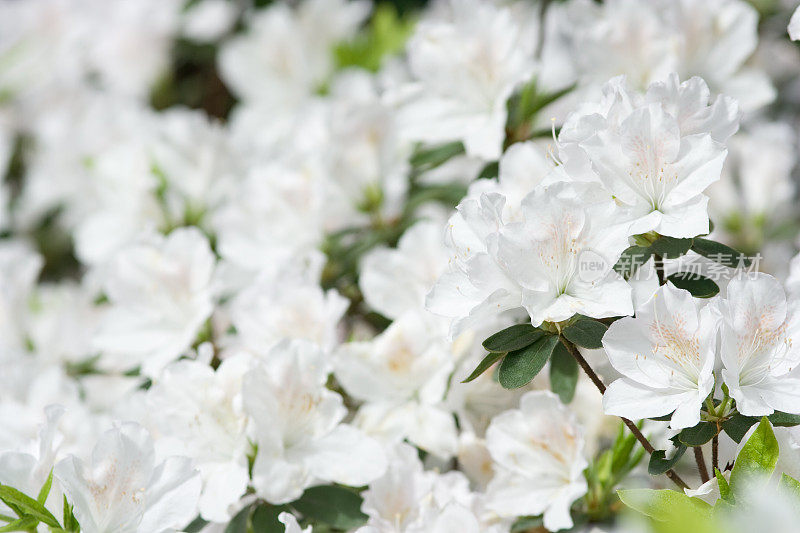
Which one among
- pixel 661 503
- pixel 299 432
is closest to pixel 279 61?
pixel 299 432

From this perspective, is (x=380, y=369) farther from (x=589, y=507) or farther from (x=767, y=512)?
(x=767, y=512)

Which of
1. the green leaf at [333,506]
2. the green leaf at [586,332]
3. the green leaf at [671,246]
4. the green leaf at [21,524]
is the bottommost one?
the green leaf at [333,506]

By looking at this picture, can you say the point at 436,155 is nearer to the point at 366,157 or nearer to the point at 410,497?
the point at 366,157

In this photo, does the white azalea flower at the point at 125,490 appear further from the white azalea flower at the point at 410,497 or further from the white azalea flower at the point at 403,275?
the white azalea flower at the point at 403,275

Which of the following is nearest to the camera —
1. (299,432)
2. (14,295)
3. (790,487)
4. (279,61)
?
(790,487)

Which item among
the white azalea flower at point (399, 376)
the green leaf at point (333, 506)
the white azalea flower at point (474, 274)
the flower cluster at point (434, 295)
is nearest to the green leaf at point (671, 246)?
the flower cluster at point (434, 295)

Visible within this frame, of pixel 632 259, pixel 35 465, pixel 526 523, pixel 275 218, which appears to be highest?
pixel 632 259
